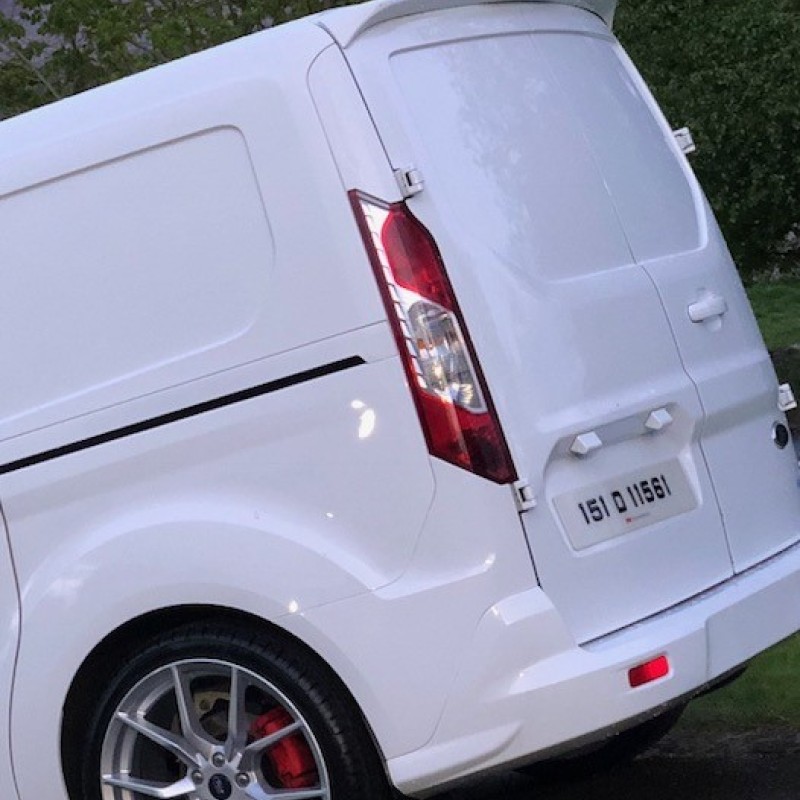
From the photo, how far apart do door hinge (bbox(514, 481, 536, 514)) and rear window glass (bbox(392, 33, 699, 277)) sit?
547 mm

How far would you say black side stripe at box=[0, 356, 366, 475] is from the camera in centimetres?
446

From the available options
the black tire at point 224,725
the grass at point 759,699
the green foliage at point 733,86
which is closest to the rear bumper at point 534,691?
the black tire at point 224,725

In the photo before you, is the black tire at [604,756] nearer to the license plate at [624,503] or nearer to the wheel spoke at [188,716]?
the license plate at [624,503]

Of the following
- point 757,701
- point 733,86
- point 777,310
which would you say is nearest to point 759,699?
point 757,701

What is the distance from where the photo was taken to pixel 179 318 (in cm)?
463

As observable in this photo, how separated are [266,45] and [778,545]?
72.8 inches

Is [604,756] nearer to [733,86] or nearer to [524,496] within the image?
[524,496]

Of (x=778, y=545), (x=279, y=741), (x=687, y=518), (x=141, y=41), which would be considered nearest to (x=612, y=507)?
(x=687, y=518)

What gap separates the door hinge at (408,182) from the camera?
4.48 metres

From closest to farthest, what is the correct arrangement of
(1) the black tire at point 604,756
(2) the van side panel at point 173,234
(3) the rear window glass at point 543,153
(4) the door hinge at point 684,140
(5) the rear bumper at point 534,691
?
1. (5) the rear bumper at point 534,691
2. (2) the van side panel at point 173,234
3. (3) the rear window glass at point 543,153
4. (4) the door hinge at point 684,140
5. (1) the black tire at point 604,756

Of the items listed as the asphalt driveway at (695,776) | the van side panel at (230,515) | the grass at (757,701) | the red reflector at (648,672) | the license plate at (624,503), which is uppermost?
the van side panel at (230,515)

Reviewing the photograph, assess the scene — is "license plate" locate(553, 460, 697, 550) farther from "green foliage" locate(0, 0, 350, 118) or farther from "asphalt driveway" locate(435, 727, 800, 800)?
"green foliage" locate(0, 0, 350, 118)

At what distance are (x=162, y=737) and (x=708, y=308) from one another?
5.79ft

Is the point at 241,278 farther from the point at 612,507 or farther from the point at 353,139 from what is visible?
the point at 612,507
